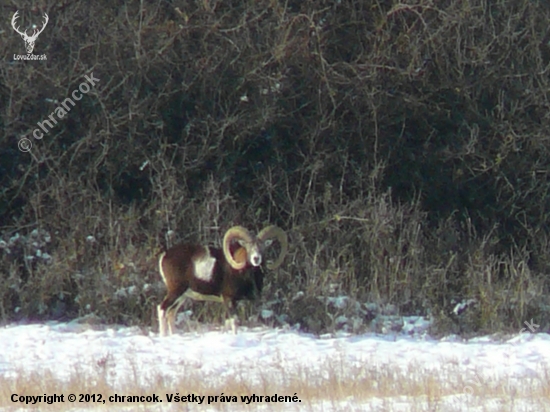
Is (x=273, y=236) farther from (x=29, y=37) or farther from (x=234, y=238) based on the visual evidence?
(x=29, y=37)

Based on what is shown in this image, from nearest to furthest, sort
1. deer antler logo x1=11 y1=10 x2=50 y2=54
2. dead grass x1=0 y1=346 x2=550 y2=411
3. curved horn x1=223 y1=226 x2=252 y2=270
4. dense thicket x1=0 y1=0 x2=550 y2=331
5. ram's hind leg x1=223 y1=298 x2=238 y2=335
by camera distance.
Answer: dead grass x1=0 y1=346 x2=550 y2=411
ram's hind leg x1=223 y1=298 x2=238 y2=335
curved horn x1=223 y1=226 x2=252 y2=270
dense thicket x1=0 y1=0 x2=550 y2=331
deer antler logo x1=11 y1=10 x2=50 y2=54

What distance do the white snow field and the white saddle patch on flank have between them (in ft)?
2.08

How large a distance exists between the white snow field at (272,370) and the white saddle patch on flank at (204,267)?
63cm

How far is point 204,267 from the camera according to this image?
12641 millimetres

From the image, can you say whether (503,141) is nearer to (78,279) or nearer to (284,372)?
(78,279)

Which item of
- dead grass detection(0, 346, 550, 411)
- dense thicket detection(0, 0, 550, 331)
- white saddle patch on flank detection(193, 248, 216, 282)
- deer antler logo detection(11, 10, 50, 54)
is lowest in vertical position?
dead grass detection(0, 346, 550, 411)

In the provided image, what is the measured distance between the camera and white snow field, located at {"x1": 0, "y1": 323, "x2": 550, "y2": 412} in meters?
8.40

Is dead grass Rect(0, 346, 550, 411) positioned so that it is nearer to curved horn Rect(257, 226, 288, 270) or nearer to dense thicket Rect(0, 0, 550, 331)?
curved horn Rect(257, 226, 288, 270)

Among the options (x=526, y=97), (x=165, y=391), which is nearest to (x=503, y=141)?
(x=526, y=97)

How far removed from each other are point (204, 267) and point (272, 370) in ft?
9.92

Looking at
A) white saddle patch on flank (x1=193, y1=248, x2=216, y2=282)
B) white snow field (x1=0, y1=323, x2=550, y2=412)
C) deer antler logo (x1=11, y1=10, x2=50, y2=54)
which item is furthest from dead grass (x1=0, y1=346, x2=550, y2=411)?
deer antler logo (x1=11, y1=10, x2=50, y2=54)

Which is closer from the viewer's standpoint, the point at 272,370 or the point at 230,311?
the point at 272,370

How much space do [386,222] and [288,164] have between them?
180 cm

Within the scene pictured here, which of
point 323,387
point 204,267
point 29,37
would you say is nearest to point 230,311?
point 204,267
